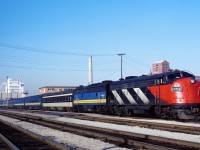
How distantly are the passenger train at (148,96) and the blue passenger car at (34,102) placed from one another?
27298 millimetres

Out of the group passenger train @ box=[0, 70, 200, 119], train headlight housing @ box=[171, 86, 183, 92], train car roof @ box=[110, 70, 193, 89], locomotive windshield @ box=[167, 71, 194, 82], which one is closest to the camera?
passenger train @ box=[0, 70, 200, 119]

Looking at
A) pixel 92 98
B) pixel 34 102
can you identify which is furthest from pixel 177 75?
pixel 34 102

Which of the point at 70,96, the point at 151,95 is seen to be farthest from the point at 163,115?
the point at 70,96

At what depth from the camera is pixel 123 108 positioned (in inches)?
1174

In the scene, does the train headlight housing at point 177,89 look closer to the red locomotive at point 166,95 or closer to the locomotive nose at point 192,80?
the red locomotive at point 166,95

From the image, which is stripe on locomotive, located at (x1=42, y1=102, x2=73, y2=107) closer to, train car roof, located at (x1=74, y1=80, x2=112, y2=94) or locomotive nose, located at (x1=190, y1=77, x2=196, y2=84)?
train car roof, located at (x1=74, y1=80, x2=112, y2=94)

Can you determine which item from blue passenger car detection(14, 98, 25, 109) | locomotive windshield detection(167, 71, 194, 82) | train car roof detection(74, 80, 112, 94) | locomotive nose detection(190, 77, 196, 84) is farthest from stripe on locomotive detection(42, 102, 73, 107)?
locomotive nose detection(190, 77, 196, 84)

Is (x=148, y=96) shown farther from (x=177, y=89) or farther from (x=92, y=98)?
(x=92, y=98)

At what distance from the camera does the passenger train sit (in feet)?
69.7

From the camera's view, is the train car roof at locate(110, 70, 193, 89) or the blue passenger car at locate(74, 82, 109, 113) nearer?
the train car roof at locate(110, 70, 193, 89)

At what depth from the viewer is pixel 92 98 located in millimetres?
38312

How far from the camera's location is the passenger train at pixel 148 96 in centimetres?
2125

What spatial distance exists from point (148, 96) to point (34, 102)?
5247 centimetres

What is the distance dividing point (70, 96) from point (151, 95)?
25.5 m
